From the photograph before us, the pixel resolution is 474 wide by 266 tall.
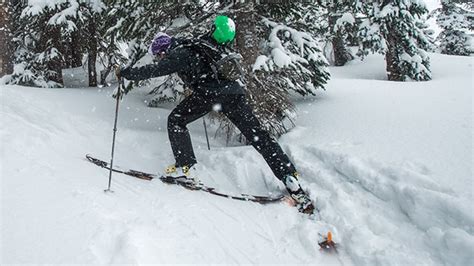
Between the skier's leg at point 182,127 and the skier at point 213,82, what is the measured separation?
0.02m

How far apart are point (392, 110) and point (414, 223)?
3.35 meters

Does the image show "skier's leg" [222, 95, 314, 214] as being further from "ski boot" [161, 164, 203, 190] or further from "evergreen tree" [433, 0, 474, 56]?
"evergreen tree" [433, 0, 474, 56]

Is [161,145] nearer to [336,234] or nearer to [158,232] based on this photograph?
[158,232]

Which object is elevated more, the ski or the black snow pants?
the black snow pants

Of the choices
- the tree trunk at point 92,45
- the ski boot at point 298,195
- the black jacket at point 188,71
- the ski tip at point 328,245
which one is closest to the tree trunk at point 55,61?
the tree trunk at point 92,45

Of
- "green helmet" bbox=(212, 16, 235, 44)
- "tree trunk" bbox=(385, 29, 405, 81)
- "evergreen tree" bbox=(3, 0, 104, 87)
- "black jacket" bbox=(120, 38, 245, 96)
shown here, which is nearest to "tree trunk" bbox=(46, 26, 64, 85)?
"evergreen tree" bbox=(3, 0, 104, 87)

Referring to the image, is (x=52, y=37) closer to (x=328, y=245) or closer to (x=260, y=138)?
(x=260, y=138)

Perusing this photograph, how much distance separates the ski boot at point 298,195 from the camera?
4.58m

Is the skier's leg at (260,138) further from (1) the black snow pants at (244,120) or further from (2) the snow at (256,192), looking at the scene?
(2) the snow at (256,192)

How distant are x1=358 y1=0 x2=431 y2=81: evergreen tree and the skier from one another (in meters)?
8.91

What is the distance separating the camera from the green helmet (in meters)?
4.93

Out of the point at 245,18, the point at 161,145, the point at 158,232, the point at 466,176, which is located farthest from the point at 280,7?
the point at 158,232

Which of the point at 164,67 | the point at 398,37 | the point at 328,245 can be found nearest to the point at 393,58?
the point at 398,37

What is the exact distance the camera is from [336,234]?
13.1 ft
